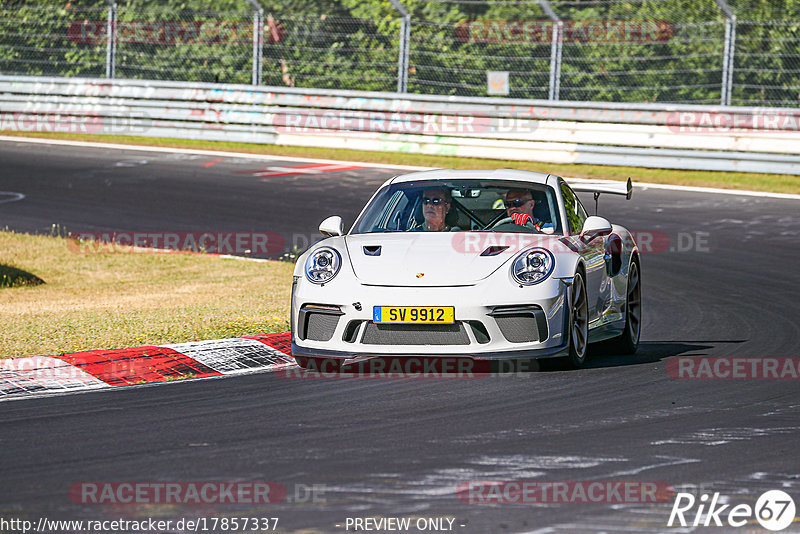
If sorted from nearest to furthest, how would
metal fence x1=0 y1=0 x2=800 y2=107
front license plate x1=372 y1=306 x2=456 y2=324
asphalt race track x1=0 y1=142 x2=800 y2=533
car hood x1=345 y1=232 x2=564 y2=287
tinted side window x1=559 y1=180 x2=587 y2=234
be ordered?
asphalt race track x1=0 y1=142 x2=800 y2=533, front license plate x1=372 y1=306 x2=456 y2=324, car hood x1=345 y1=232 x2=564 y2=287, tinted side window x1=559 y1=180 x2=587 y2=234, metal fence x1=0 y1=0 x2=800 y2=107

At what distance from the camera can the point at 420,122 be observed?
23375mm

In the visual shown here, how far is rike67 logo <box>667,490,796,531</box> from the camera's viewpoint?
501 cm

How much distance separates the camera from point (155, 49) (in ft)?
84.7

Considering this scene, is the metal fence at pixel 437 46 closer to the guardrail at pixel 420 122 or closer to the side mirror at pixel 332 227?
the guardrail at pixel 420 122

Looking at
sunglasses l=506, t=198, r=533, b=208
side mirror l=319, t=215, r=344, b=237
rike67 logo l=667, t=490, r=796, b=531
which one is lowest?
rike67 logo l=667, t=490, r=796, b=531

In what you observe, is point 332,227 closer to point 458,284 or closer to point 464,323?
point 458,284

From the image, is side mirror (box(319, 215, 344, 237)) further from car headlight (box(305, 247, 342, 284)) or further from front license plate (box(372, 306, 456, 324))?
front license plate (box(372, 306, 456, 324))

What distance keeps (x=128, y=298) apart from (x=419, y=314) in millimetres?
5249

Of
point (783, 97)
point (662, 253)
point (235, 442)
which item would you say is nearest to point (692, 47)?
point (783, 97)

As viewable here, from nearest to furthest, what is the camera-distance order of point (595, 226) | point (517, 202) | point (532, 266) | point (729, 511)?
1. point (729, 511)
2. point (532, 266)
3. point (595, 226)
4. point (517, 202)

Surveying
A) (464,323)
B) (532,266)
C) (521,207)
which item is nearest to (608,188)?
(521,207)

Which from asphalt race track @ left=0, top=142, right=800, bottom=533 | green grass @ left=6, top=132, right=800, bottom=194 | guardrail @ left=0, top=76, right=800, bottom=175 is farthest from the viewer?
guardrail @ left=0, top=76, right=800, bottom=175

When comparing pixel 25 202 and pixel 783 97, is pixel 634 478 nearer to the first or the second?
pixel 25 202

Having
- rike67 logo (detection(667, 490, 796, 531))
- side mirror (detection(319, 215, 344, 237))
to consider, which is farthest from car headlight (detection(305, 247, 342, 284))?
rike67 logo (detection(667, 490, 796, 531))
